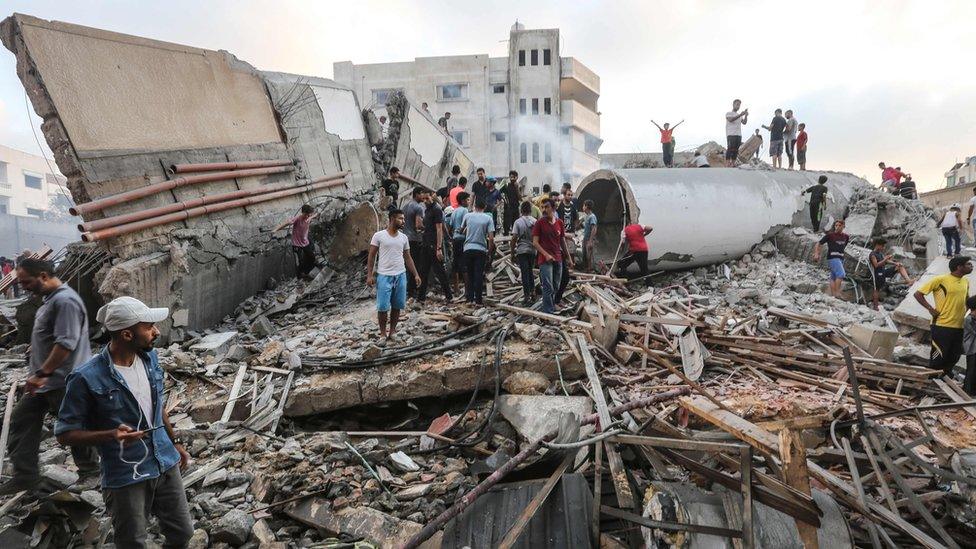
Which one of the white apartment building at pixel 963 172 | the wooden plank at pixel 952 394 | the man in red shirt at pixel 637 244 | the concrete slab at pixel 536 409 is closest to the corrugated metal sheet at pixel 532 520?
the concrete slab at pixel 536 409

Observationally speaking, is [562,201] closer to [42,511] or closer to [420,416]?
[420,416]

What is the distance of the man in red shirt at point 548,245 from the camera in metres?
6.77

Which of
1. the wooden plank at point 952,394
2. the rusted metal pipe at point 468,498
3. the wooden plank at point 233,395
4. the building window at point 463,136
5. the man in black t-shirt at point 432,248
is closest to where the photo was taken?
the rusted metal pipe at point 468,498

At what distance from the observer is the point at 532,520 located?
3.18 meters

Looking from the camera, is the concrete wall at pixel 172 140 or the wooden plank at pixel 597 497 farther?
the concrete wall at pixel 172 140

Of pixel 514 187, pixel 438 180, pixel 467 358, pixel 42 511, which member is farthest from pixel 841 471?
pixel 438 180

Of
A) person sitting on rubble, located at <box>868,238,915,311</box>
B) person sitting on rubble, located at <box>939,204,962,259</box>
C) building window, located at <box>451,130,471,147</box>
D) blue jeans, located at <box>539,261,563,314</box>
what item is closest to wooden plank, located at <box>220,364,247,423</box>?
blue jeans, located at <box>539,261,563,314</box>

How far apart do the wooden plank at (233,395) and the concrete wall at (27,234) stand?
2672 centimetres

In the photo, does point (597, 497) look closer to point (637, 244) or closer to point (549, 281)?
point (549, 281)

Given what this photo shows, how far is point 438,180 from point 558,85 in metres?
20.6

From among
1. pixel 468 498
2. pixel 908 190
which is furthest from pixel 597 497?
pixel 908 190

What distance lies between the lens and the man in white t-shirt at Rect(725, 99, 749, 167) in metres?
13.8

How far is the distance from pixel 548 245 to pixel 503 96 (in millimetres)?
27364

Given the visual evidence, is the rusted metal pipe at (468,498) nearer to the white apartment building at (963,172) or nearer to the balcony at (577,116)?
the balcony at (577,116)
